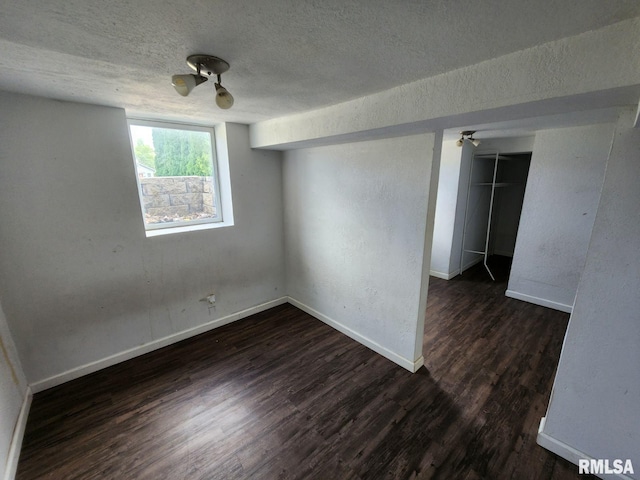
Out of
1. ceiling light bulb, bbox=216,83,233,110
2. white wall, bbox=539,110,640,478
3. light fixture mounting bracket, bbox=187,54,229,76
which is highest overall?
light fixture mounting bracket, bbox=187,54,229,76

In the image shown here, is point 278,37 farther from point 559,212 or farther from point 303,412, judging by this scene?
point 559,212

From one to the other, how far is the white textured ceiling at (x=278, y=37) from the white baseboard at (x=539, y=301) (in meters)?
3.51

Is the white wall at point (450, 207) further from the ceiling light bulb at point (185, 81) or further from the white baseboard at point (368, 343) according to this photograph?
the ceiling light bulb at point (185, 81)

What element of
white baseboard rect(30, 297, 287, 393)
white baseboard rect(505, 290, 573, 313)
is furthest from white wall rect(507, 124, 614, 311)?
white baseboard rect(30, 297, 287, 393)

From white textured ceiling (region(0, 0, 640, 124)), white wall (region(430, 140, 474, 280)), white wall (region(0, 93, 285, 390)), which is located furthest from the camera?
white wall (region(430, 140, 474, 280))

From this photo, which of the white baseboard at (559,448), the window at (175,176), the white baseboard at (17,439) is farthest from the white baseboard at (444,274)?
the white baseboard at (17,439)

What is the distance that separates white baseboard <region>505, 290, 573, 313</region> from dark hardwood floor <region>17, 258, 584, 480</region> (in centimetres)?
65

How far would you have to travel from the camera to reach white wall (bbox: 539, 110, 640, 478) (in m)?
1.26

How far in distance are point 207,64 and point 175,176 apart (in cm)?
173

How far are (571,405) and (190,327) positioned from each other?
316cm

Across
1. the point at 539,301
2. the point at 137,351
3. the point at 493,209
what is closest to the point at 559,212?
the point at 539,301

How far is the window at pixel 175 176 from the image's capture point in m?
2.48

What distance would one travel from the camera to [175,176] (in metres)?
2.67
